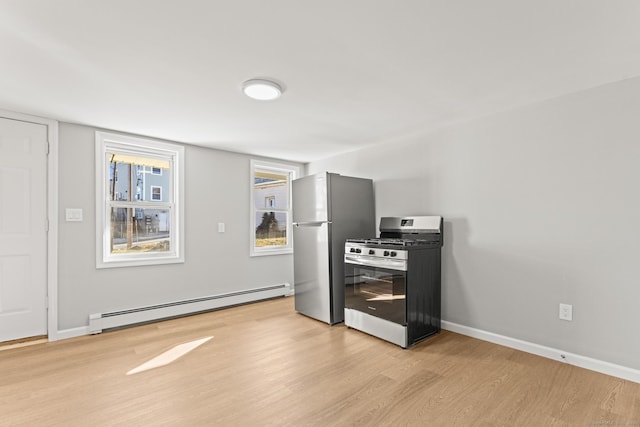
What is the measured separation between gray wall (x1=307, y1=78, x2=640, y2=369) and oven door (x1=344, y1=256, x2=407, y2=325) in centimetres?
73

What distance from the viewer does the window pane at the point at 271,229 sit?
4766 mm

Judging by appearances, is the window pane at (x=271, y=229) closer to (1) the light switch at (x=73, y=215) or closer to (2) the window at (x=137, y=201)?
(2) the window at (x=137, y=201)

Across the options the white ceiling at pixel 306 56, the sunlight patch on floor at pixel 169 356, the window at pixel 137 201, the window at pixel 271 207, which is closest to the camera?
the white ceiling at pixel 306 56

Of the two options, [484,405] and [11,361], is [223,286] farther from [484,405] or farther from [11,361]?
[484,405]

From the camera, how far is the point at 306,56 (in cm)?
196

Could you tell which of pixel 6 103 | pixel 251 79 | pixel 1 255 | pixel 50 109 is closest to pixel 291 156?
pixel 251 79

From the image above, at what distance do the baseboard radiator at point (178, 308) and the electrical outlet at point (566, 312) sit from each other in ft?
11.3

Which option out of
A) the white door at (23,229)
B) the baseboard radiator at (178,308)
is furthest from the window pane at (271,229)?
the white door at (23,229)

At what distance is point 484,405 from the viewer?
75.9 inches

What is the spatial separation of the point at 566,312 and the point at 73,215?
15.3 ft

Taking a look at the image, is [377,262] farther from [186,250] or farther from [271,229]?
[186,250]

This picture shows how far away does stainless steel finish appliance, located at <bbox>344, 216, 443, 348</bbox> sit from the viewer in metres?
2.86

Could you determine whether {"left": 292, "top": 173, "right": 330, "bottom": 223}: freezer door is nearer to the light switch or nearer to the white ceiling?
the white ceiling

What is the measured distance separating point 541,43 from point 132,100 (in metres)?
3.00
